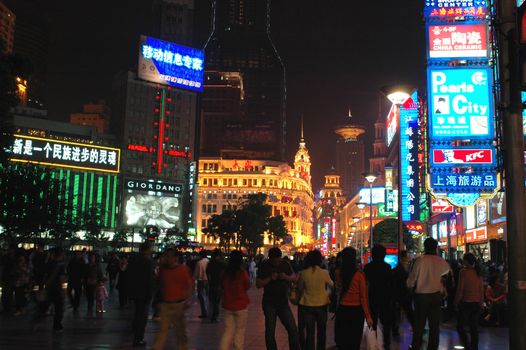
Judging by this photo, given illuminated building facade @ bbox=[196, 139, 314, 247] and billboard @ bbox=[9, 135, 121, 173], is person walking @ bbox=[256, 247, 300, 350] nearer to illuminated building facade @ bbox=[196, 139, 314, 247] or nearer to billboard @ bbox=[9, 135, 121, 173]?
billboard @ bbox=[9, 135, 121, 173]

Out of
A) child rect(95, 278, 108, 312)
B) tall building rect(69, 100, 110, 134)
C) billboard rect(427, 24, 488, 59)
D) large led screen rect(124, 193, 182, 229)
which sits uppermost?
tall building rect(69, 100, 110, 134)

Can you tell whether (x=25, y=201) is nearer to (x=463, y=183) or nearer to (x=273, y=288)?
(x=463, y=183)

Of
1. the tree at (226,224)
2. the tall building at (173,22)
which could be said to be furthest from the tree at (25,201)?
the tall building at (173,22)

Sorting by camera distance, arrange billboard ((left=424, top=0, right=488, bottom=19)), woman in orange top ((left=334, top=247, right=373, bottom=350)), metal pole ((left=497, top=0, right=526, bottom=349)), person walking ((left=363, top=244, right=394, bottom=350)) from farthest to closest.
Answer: billboard ((left=424, top=0, right=488, bottom=19)), person walking ((left=363, top=244, right=394, bottom=350)), woman in orange top ((left=334, top=247, right=373, bottom=350)), metal pole ((left=497, top=0, right=526, bottom=349))

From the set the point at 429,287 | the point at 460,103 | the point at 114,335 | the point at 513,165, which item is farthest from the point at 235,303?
the point at 460,103

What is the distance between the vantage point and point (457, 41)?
27.1m

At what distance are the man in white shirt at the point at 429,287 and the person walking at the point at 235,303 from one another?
→ 263cm

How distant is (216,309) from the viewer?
15.7m

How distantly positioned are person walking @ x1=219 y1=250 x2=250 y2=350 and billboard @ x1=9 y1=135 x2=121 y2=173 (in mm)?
83188

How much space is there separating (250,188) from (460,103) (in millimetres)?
128234

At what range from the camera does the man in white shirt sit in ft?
30.2

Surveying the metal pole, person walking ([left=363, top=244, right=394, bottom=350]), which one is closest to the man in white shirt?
person walking ([left=363, top=244, right=394, bottom=350])

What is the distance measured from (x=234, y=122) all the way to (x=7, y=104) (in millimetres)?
150484

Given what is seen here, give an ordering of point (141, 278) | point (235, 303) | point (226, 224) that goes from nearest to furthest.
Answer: point (235, 303)
point (141, 278)
point (226, 224)
